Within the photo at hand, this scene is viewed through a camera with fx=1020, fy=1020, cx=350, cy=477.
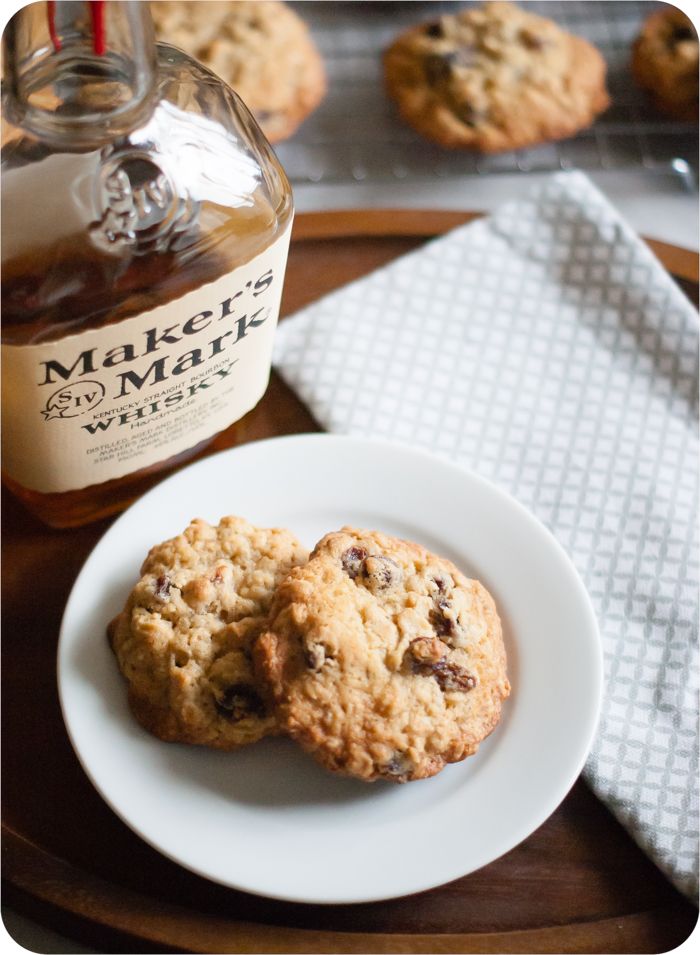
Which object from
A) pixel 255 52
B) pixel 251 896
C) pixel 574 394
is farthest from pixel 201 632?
pixel 255 52

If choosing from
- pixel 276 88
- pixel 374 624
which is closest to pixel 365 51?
pixel 276 88

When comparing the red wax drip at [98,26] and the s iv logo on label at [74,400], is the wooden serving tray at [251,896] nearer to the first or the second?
the s iv logo on label at [74,400]

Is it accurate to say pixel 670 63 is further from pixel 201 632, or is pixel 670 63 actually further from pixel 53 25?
pixel 201 632

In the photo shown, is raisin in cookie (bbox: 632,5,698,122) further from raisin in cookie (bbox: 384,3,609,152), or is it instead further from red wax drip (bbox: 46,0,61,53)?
red wax drip (bbox: 46,0,61,53)

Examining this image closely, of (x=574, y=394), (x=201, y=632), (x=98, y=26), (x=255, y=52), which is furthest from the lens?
(x=255, y=52)

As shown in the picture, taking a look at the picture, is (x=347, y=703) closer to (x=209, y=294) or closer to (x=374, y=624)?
(x=374, y=624)

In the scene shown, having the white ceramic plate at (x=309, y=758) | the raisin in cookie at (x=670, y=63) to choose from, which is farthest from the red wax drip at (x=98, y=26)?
Result: the raisin in cookie at (x=670, y=63)

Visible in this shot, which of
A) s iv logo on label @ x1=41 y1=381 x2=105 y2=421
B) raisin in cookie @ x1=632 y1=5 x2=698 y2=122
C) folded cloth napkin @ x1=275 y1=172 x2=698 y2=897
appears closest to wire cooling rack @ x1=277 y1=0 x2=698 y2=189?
raisin in cookie @ x1=632 y1=5 x2=698 y2=122
